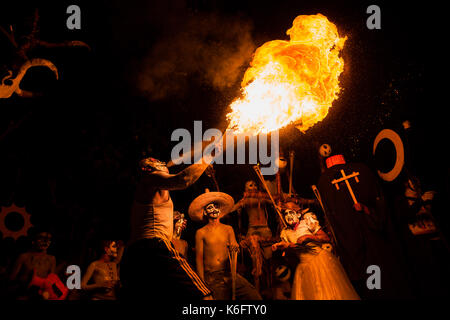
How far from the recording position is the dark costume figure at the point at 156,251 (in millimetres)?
2581

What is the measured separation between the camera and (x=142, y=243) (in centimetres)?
278

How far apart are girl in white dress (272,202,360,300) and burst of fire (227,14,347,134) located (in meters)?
2.09

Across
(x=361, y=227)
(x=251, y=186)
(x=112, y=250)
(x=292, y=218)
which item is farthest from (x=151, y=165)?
(x=251, y=186)

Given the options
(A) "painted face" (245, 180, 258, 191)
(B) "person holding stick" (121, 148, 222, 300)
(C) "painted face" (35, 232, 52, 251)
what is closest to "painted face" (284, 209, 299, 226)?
(A) "painted face" (245, 180, 258, 191)

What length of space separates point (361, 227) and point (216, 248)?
10.1 ft

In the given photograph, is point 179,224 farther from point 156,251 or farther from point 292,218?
point 156,251

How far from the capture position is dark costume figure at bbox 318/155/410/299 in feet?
20.1

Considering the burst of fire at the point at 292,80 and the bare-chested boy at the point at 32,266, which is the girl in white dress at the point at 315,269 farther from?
the bare-chested boy at the point at 32,266

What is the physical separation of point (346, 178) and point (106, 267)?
17.8 feet

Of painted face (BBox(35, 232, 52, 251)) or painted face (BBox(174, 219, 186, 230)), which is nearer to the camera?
painted face (BBox(35, 232, 52, 251))

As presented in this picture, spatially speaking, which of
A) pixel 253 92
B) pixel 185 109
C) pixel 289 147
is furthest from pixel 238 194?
pixel 253 92

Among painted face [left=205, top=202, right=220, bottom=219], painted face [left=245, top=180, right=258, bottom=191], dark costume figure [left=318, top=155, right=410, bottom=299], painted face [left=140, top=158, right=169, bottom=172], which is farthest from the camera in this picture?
painted face [left=245, top=180, right=258, bottom=191]

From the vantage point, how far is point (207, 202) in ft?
22.6

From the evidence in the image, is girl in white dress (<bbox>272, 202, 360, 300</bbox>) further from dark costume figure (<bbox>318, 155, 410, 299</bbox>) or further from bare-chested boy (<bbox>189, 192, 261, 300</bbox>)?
dark costume figure (<bbox>318, 155, 410, 299</bbox>)
